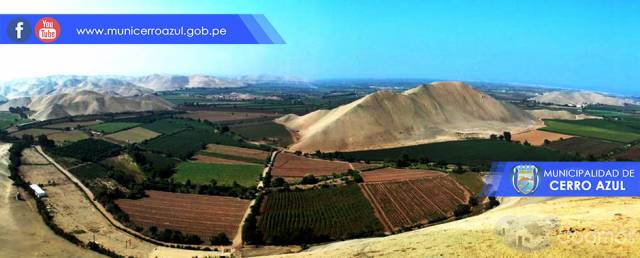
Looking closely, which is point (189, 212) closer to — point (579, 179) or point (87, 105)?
point (579, 179)

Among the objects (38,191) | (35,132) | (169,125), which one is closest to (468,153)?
(38,191)

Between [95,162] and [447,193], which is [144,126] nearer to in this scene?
[95,162]

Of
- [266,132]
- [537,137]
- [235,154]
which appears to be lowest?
[235,154]

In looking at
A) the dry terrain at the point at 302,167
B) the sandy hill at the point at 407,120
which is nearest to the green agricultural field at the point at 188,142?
the dry terrain at the point at 302,167

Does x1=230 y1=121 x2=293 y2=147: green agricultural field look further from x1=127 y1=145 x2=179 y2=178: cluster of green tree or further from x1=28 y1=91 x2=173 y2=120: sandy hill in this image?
x1=28 y1=91 x2=173 y2=120: sandy hill

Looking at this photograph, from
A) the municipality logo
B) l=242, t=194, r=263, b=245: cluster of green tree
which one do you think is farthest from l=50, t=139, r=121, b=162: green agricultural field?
the municipality logo

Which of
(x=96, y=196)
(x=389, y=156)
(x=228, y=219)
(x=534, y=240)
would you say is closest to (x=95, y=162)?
(x=96, y=196)
